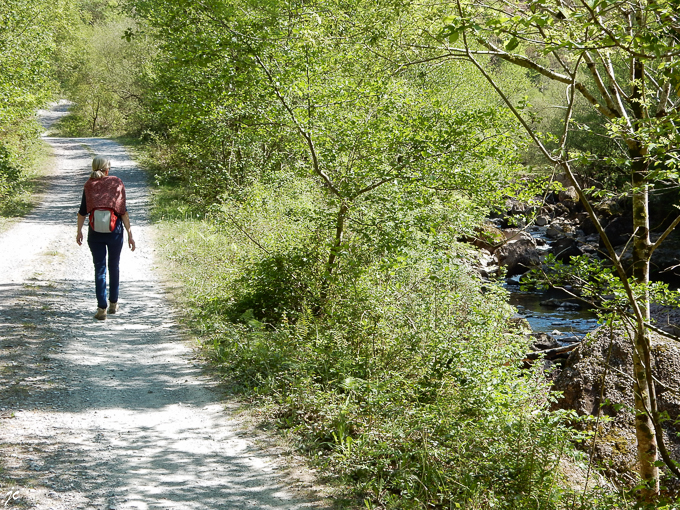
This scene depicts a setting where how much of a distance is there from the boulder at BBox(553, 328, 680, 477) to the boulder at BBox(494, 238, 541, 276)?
1385 centimetres

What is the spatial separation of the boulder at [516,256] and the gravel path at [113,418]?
16.9 meters

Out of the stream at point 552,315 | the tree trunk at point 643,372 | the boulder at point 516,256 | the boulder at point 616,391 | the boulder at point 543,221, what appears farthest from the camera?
the boulder at point 543,221

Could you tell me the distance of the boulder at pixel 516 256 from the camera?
79.2ft

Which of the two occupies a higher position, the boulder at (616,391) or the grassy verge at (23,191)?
the grassy verge at (23,191)

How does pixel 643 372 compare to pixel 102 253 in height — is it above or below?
below

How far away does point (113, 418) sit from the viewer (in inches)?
220

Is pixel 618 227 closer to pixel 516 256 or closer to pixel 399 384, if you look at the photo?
pixel 516 256

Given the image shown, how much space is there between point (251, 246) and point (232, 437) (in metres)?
7.10

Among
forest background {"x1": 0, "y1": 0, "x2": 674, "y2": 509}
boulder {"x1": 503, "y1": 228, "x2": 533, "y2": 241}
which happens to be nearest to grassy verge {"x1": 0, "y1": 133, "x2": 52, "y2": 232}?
forest background {"x1": 0, "y1": 0, "x2": 674, "y2": 509}

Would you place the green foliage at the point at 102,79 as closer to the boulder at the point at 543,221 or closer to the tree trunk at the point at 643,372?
the boulder at the point at 543,221

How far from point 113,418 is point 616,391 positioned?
7.60 meters

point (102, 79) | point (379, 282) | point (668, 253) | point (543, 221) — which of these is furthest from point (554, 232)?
point (102, 79)

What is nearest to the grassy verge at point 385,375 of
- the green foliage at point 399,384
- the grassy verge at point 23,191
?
the green foliage at point 399,384

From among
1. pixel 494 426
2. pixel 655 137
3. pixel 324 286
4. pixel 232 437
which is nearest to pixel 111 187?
pixel 324 286
